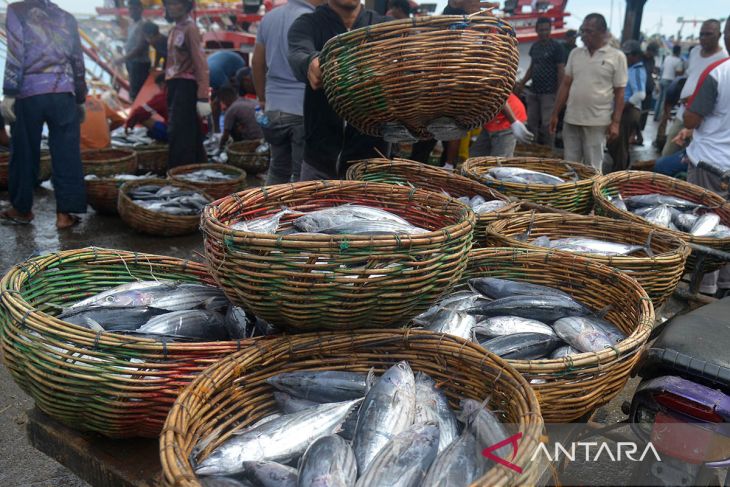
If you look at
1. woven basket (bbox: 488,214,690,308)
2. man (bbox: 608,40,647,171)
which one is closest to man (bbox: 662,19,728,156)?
man (bbox: 608,40,647,171)

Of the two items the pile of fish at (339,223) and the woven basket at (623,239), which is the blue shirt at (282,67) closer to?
the woven basket at (623,239)

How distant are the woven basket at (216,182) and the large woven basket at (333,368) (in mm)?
4458

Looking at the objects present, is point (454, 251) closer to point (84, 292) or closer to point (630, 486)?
point (630, 486)

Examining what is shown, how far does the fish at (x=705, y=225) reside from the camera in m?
3.43

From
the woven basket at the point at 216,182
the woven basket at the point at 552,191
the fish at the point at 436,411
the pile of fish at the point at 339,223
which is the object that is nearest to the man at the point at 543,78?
the woven basket at the point at 216,182

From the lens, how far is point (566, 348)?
213 centimetres

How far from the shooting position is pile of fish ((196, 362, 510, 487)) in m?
1.34

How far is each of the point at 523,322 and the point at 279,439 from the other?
1093 mm

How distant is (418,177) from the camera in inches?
146

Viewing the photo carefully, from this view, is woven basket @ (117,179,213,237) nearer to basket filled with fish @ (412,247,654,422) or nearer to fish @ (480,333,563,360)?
basket filled with fish @ (412,247,654,422)

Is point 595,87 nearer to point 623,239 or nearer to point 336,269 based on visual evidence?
point 623,239

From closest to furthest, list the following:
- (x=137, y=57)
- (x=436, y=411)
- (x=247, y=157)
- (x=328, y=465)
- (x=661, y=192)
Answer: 1. (x=328, y=465)
2. (x=436, y=411)
3. (x=661, y=192)
4. (x=247, y=157)
5. (x=137, y=57)

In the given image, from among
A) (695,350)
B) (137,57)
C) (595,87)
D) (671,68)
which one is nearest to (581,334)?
(695,350)

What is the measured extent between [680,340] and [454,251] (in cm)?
84
